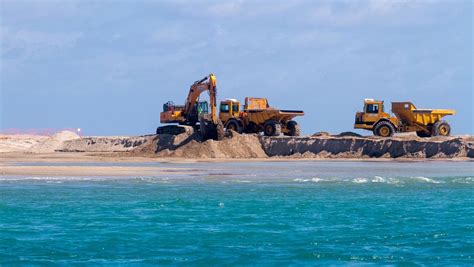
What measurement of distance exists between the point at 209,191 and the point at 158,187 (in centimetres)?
210

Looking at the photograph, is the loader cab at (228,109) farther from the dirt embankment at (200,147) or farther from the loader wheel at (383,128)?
the loader wheel at (383,128)

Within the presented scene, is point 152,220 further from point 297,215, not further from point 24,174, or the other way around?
point 24,174

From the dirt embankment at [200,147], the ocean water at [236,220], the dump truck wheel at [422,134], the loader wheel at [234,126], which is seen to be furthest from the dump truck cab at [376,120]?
the ocean water at [236,220]

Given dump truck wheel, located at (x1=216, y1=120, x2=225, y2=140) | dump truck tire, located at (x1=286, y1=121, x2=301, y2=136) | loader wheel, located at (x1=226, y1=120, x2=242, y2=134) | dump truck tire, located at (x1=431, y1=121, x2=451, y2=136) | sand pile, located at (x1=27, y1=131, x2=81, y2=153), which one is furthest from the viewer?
sand pile, located at (x1=27, y1=131, x2=81, y2=153)

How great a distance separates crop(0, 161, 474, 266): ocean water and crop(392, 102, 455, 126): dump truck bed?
18657 millimetres

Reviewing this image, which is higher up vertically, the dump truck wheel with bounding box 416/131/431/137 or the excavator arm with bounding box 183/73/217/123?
the excavator arm with bounding box 183/73/217/123

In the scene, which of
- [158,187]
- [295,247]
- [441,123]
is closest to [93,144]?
[441,123]

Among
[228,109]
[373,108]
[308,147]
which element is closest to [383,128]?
[373,108]

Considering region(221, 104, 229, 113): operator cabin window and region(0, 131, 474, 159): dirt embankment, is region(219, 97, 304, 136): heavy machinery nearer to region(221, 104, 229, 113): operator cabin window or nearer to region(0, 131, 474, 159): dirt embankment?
region(221, 104, 229, 113): operator cabin window

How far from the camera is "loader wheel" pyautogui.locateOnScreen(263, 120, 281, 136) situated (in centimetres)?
4959

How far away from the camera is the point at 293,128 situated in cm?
5116

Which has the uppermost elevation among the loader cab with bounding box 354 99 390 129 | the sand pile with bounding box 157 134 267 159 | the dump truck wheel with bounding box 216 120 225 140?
the loader cab with bounding box 354 99 390 129

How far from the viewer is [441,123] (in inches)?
1930

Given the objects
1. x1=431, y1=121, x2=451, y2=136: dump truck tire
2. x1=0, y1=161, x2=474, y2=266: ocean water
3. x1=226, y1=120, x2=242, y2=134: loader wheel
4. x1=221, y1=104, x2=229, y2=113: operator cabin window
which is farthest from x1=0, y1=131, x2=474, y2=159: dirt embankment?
x1=0, y1=161, x2=474, y2=266: ocean water
